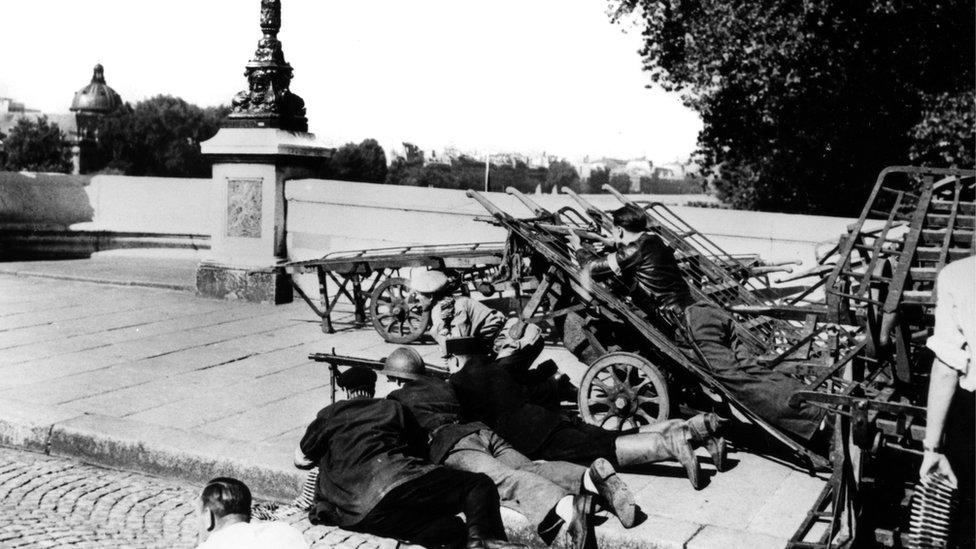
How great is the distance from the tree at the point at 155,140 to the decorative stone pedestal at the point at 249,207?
6033 cm

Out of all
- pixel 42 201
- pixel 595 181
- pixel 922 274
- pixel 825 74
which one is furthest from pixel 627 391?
pixel 595 181

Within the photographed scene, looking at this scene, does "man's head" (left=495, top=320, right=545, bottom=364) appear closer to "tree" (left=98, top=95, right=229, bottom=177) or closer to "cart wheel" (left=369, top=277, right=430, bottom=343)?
"cart wheel" (left=369, top=277, right=430, bottom=343)

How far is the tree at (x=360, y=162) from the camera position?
4753 centimetres

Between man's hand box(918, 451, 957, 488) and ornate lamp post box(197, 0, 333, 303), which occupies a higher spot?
ornate lamp post box(197, 0, 333, 303)

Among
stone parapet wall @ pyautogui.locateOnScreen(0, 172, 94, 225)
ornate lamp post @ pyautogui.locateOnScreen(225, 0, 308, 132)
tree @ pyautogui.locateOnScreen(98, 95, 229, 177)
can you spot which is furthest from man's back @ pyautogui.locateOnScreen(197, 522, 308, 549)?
tree @ pyautogui.locateOnScreen(98, 95, 229, 177)

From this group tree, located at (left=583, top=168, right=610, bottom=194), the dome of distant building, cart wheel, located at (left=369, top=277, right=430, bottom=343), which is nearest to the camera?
cart wheel, located at (left=369, top=277, right=430, bottom=343)

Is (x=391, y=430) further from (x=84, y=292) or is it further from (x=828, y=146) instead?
(x=828, y=146)

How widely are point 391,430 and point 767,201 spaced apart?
20.0m

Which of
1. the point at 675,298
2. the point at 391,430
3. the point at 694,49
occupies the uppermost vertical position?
the point at 694,49

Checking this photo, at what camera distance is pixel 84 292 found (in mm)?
12000

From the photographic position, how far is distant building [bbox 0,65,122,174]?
69438 millimetres

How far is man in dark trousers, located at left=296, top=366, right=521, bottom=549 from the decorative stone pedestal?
689 centimetres

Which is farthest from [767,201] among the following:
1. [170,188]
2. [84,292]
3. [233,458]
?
[233,458]

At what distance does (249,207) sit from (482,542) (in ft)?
27.7
